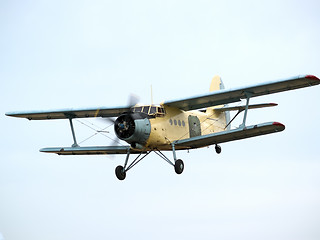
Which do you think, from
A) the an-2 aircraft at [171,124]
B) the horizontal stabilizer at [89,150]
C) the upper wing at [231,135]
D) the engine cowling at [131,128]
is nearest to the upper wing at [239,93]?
the an-2 aircraft at [171,124]

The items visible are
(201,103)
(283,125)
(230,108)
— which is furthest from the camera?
(230,108)

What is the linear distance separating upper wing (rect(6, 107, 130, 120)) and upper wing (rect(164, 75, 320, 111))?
10.4 feet

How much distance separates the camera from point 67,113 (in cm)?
2694

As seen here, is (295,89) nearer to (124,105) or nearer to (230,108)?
(230,108)

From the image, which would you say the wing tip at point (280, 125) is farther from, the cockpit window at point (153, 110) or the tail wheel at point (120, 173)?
the tail wheel at point (120, 173)

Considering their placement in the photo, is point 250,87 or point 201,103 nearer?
point 250,87

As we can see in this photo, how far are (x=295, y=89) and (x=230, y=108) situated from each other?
549cm

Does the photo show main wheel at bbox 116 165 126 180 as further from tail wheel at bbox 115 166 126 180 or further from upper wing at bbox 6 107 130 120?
upper wing at bbox 6 107 130 120

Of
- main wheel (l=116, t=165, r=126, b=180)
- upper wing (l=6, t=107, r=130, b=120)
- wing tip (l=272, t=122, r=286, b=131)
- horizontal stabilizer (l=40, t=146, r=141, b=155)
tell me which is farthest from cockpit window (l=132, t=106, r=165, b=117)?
wing tip (l=272, t=122, r=286, b=131)

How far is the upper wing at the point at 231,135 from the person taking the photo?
22.8 metres

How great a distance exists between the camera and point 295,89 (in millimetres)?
23219

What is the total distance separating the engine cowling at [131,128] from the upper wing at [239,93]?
194 cm

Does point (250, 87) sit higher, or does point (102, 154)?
point (250, 87)

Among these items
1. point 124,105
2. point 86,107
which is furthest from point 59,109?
point 124,105
